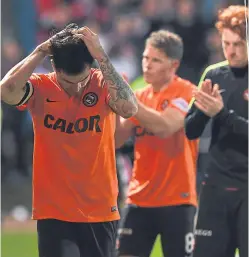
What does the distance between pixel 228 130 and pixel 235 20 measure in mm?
881

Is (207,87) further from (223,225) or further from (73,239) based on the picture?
(73,239)

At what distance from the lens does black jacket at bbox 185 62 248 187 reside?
8.64 metres

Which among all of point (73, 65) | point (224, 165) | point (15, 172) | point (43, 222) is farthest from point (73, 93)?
point (15, 172)

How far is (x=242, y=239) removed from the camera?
27.9ft

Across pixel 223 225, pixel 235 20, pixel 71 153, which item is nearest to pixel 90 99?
pixel 71 153

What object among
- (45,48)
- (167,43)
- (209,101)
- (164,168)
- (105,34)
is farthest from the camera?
(105,34)

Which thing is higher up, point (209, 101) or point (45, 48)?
point (45, 48)

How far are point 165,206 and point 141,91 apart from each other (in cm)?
106

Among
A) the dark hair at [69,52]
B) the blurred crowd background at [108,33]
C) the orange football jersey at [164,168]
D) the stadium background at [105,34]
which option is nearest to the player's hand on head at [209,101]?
the orange football jersey at [164,168]

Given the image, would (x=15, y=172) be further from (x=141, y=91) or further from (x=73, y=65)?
(x=73, y=65)

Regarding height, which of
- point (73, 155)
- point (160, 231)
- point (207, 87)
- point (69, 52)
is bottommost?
point (160, 231)

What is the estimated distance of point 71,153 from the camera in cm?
760

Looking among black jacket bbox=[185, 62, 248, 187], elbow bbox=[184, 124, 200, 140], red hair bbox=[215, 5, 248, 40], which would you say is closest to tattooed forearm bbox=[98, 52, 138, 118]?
black jacket bbox=[185, 62, 248, 187]

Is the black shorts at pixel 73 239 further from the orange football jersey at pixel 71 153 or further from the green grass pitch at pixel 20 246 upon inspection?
the green grass pitch at pixel 20 246
